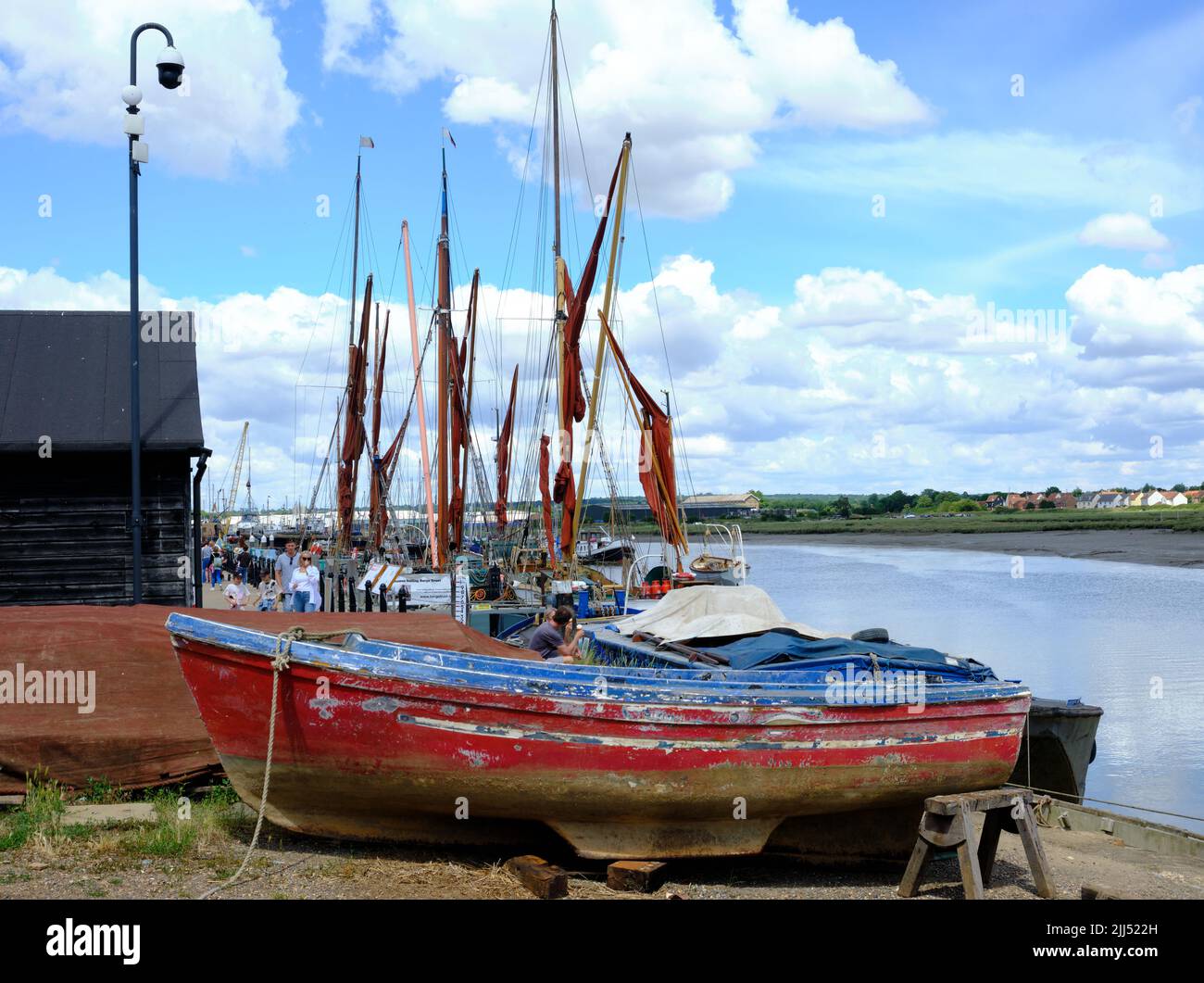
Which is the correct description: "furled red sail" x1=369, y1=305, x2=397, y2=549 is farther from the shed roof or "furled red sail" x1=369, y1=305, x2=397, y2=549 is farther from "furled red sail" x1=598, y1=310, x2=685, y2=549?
the shed roof

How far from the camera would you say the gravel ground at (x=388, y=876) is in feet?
26.4

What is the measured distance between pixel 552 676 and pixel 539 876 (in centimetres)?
155

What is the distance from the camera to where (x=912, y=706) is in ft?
31.7

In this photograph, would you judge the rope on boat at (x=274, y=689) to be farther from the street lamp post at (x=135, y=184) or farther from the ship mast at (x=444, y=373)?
the ship mast at (x=444, y=373)

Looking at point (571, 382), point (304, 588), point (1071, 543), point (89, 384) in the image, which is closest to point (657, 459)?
point (571, 382)

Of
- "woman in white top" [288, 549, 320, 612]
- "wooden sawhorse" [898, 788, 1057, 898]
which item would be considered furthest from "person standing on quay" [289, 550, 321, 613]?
"wooden sawhorse" [898, 788, 1057, 898]

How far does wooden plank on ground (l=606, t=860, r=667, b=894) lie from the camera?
351 inches

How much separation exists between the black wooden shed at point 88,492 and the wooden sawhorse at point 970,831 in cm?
1063

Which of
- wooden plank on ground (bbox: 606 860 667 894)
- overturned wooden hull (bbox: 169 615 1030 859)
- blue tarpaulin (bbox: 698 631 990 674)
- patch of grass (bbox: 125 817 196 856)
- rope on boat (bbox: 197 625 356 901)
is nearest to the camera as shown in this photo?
rope on boat (bbox: 197 625 356 901)

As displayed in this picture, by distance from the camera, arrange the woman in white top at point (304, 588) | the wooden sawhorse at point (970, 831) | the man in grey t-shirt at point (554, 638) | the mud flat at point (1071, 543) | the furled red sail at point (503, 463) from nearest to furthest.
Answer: the wooden sawhorse at point (970, 831), the man in grey t-shirt at point (554, 638), the woman in white top at point (304, 588), the furled red sail at point (503, 463), the mud flat at point (1071, 543)

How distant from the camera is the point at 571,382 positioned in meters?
26.4

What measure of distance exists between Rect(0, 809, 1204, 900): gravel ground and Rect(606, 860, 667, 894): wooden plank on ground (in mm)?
100

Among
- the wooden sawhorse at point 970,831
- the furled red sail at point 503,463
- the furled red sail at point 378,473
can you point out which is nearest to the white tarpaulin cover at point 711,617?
the wooden sawhorse at point 970,831

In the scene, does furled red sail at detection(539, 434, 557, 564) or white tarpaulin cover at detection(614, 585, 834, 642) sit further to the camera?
furled red sail at detection(539, 434, 557, 564)
